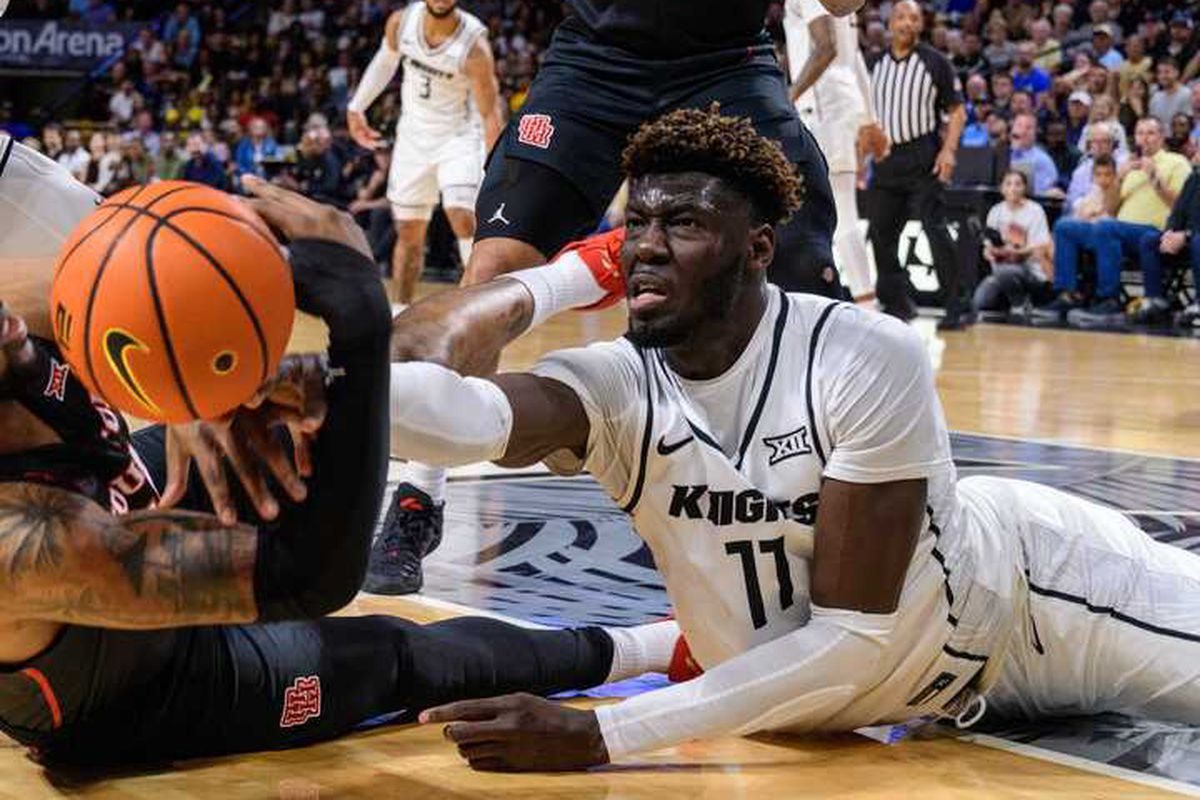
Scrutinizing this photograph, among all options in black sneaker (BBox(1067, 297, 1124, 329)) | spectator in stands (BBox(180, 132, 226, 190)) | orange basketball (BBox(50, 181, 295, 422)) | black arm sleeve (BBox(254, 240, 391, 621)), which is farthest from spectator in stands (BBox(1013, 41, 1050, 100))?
orange basketball (BBox(50, 181, 295, 422))

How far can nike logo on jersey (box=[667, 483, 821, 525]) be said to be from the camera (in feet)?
10.7

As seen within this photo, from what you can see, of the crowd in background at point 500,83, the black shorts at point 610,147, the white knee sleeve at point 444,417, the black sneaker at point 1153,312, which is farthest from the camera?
the crowd in background at point 500,83

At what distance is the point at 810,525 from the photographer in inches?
129

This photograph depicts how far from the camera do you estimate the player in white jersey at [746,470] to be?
3.22m

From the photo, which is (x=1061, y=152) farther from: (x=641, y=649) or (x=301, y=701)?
(x=301, y=701)

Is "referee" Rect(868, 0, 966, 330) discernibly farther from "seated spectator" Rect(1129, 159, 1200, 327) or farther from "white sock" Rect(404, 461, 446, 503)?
"white sock" Rect(404, 461, 446, 503)

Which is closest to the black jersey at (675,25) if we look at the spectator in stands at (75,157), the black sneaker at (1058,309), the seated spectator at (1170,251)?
the seated spectator at (1170,251)

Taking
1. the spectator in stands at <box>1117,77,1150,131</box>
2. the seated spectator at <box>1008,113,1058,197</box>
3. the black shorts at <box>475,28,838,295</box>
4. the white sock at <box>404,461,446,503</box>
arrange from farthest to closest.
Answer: the spectator in stands at <box>1117,77,1150,131</box>, the seated spectator at <box>1008,113,1058,197</box>, the white sock at <box>404,461,446,503</box>, the black shorts at <box>475,28,838,295</box>

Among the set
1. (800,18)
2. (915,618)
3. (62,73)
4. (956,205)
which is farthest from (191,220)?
(62,73)

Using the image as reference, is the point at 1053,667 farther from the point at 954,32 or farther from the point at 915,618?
the point at 954,32

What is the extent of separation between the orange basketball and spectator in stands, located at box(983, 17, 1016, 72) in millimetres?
15491

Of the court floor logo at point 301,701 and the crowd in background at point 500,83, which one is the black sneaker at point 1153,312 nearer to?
the crowd in background at point 500,83

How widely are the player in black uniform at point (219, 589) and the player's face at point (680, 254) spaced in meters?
0.77

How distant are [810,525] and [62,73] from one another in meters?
24.5
